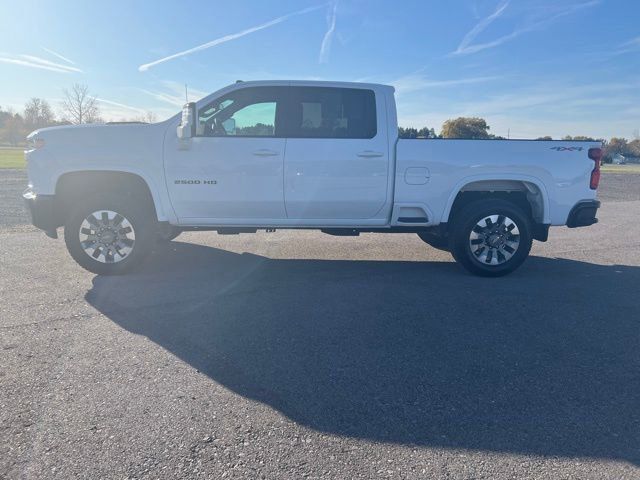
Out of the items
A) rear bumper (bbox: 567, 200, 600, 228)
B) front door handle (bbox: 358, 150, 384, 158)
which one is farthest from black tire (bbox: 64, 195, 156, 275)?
rear bumper (bbox: 567, 200, 600, 228)

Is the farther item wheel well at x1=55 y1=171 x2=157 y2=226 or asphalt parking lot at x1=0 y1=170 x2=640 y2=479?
wheel well at x1=55 y1=171 x2=157 y2=226

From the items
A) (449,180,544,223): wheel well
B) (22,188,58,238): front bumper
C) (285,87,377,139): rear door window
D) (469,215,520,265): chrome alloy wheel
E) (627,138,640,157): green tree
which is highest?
(627,138,640,157): green tree

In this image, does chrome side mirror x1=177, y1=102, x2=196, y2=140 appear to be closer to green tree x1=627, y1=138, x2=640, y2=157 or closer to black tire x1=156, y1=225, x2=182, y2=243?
black tire x1=156, y1=225, x2=182, y2=243

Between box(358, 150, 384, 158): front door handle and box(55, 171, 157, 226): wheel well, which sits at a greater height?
box(358, 150, 384, 158): front door handle

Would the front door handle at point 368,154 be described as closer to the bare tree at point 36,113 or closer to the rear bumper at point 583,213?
the rear bumper at point 583,213

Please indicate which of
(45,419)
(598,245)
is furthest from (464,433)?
(598,245)

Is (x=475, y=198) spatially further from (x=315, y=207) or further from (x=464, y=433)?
(x=464, y=433)

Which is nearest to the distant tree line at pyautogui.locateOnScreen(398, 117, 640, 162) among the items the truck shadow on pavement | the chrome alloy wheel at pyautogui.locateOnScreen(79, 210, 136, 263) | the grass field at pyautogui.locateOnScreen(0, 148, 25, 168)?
the truck shadow on pavement

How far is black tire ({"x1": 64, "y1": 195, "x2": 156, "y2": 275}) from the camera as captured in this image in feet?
17.7

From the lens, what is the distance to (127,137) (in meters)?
5.36

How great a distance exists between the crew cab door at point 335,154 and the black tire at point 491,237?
111 cm

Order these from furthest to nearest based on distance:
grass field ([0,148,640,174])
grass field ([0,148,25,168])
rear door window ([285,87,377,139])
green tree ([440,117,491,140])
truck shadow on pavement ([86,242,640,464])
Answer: grass field ([0,148,640,174]) < grass field ([0,148,25,168]) < green tree ([440,117,491,140]) < rear door window ([285,87,377,139]) < truck shadow on pavement ([86,242,640,464])

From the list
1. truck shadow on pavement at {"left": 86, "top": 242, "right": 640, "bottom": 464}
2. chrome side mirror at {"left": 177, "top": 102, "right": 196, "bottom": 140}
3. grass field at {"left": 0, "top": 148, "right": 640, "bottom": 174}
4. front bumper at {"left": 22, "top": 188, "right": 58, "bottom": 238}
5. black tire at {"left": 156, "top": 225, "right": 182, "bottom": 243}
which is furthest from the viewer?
grass field at {"left": 0, "top": 148, "right": 640, "bottom": 174}

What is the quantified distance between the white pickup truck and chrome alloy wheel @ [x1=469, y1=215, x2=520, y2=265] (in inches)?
0.9
